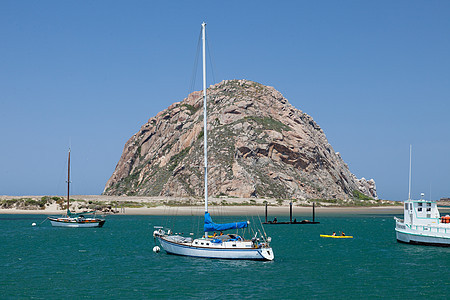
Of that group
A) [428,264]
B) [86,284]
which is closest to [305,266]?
[428,264]

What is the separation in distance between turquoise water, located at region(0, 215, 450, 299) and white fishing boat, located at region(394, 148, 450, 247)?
1372mm

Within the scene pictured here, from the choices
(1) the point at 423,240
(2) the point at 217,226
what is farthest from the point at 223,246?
(1) the point at 423,240

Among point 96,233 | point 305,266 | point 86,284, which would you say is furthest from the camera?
Result: point 96,233

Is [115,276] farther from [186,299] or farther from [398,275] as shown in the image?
[398,275]

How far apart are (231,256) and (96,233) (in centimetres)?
3876

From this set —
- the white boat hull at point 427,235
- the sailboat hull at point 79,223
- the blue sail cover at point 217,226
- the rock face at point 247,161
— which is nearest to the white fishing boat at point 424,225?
the white boat hull at point 427,235

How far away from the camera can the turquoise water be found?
36.5 metres

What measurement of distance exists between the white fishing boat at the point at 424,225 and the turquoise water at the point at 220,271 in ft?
→ 4.50

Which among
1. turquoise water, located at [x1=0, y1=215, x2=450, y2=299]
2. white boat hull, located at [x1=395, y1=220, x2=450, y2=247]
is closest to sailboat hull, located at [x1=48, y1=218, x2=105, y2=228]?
turquoise water, located at [x1=0, y1=215, x2=450, y2=299]

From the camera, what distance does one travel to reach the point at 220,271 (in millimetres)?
44250

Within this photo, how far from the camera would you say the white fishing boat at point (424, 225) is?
60.2 metres

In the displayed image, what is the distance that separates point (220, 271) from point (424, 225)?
30.1 meters

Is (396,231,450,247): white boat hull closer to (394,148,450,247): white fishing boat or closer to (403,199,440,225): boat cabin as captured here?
(394,148,450,247): white fishing boat

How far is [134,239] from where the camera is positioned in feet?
231
